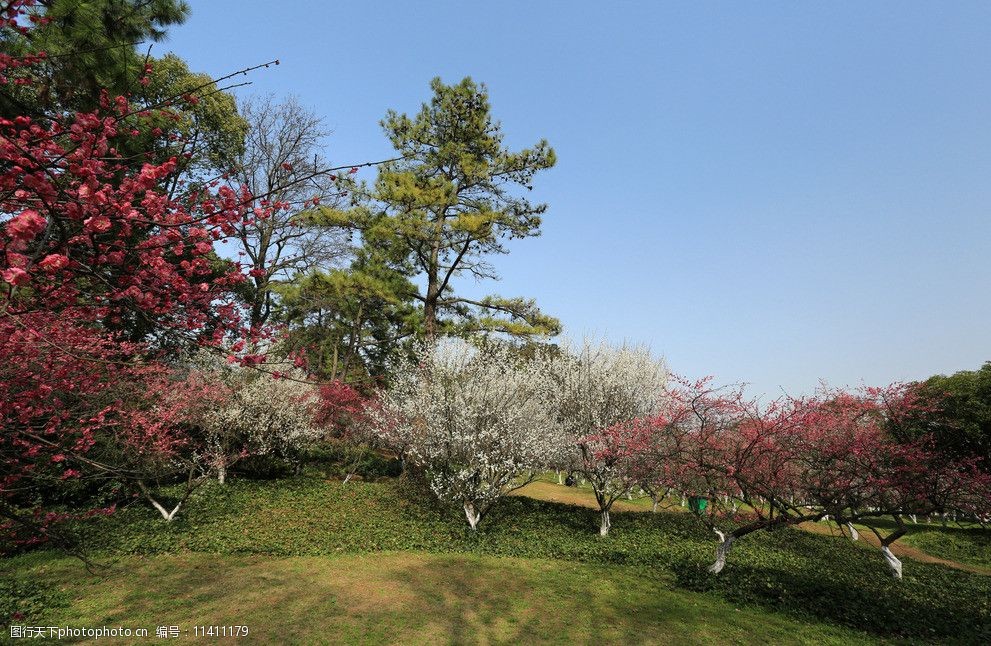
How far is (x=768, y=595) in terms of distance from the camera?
844cm

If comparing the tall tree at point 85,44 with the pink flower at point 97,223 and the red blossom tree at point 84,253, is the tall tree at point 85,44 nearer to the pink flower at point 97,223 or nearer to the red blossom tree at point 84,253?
the red blossom tree at point 84,253

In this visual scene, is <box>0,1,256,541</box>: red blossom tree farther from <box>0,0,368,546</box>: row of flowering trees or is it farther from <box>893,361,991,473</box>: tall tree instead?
<box>893,361,991,473</box>: tall tree

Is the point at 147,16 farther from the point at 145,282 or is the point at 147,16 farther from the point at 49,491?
the point at 49,491

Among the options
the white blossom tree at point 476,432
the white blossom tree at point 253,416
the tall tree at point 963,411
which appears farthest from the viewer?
the white blossom tree at point 253,416

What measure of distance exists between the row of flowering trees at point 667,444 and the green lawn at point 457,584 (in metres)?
1.11

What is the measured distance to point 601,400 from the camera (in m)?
15.4

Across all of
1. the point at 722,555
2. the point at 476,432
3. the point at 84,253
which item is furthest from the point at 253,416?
the point at 722,555

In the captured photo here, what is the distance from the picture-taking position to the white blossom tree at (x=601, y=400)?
44.2 feet

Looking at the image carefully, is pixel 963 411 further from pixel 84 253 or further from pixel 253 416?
pixel 253 416

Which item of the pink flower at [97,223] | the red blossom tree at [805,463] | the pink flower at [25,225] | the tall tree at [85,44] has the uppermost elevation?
the tall tree at [85,44]

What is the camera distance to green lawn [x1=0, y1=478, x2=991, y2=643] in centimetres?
663

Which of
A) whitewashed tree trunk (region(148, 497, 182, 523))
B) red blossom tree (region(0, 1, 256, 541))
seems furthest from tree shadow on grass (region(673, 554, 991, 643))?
whitewashed tree trunk (region(148, 497, 182, 523))

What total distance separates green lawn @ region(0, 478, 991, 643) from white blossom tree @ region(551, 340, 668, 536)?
172cm

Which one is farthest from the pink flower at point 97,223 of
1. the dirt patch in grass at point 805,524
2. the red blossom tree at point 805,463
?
the dirt patch in grass at point 805,524
